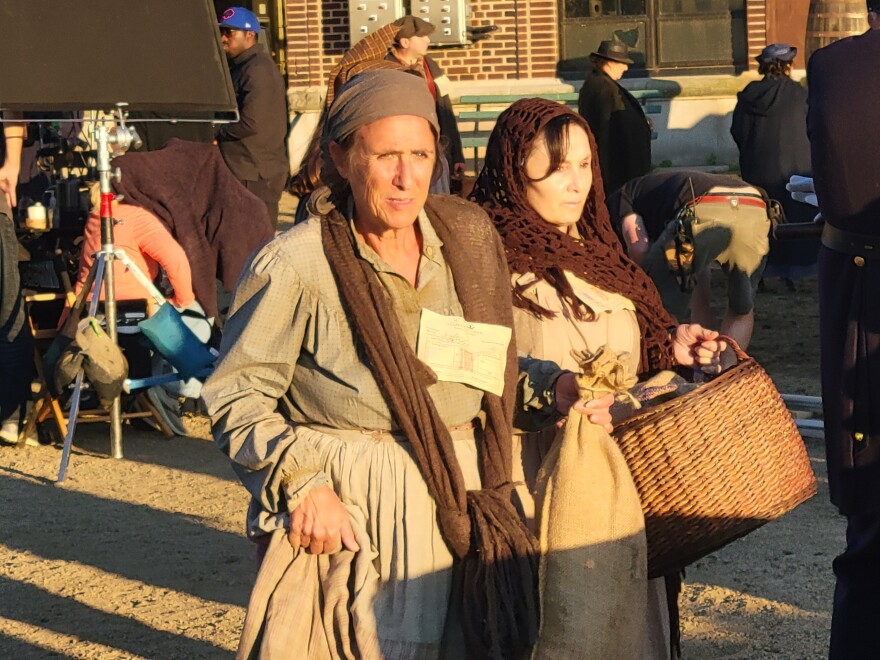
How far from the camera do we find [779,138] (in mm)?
11375

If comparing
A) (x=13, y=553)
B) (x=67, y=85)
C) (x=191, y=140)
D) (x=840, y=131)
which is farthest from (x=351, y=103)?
(x=191, y=140)

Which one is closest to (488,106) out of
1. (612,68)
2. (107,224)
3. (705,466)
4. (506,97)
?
(506,97)

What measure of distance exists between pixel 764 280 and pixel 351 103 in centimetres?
948

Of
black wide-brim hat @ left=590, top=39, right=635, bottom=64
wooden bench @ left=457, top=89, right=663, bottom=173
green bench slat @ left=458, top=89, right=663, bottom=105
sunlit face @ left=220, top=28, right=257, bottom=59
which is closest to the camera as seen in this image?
sunlit face @ left=220, top=28, right=257, bottom=59

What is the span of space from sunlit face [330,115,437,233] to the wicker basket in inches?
26.6

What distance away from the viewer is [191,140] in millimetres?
8875

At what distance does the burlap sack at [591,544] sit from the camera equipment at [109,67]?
4.52 meters

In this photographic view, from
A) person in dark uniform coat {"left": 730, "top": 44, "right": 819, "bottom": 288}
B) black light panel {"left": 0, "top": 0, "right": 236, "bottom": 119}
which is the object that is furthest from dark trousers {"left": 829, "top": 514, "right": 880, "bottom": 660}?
person in dark uniform coat {"left": 730, "top": 44, "right": 819, "bottom": 288}

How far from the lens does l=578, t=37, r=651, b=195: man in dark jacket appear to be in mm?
11039

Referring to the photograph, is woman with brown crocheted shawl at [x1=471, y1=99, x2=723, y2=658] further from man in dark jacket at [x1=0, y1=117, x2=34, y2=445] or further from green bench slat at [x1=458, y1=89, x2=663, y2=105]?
green bench slat at [x1=458, y1=89, x2=663, y2=105]

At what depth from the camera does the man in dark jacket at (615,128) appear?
1104cm

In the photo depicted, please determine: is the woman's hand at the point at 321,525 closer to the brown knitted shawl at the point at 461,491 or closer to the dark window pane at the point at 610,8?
the brown knitted shawl at the point at 461,491

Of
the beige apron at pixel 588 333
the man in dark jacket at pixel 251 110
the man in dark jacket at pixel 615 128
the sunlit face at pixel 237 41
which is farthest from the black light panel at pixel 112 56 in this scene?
the beige apron at pixel 588 333

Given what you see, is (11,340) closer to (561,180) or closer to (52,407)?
(52,407)
